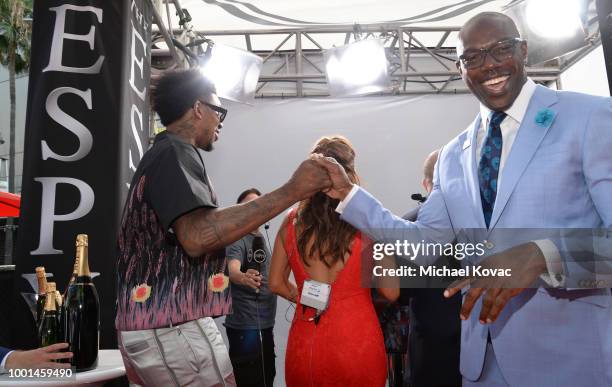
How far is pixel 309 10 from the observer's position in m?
5.31

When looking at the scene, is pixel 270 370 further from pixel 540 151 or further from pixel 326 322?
pixel 540 151

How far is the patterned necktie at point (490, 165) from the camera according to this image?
122cm

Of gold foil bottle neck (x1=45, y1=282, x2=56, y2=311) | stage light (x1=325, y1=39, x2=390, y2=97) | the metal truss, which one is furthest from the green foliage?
gold foil bottle neck (x1=45, y1=282, x2=56, y2=311)

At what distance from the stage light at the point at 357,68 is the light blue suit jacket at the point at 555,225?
5.01 meters

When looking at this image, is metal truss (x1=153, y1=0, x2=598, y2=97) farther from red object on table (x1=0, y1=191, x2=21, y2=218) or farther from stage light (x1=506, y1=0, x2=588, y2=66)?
red object on table (x1=0, y1=191, x2=21, y2=218)

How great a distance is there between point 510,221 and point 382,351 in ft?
3.71

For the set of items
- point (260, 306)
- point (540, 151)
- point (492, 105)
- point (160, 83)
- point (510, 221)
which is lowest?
point (260, 306)

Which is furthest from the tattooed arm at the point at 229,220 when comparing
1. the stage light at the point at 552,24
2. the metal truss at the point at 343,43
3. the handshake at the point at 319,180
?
the metal truss at the point at 343,43

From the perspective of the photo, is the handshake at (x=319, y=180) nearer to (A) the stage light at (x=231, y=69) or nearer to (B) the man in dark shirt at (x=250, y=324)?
(B) the man in dark shirt at (x=250, y=324)

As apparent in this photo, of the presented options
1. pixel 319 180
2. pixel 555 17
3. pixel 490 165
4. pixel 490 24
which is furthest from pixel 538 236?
pixel 555 17

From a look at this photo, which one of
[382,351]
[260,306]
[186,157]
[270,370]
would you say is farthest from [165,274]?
[270,370]

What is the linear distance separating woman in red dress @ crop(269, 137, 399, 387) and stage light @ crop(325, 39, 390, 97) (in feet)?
13.1

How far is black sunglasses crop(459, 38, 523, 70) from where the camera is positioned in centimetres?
136

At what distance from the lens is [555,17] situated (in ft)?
16.4
